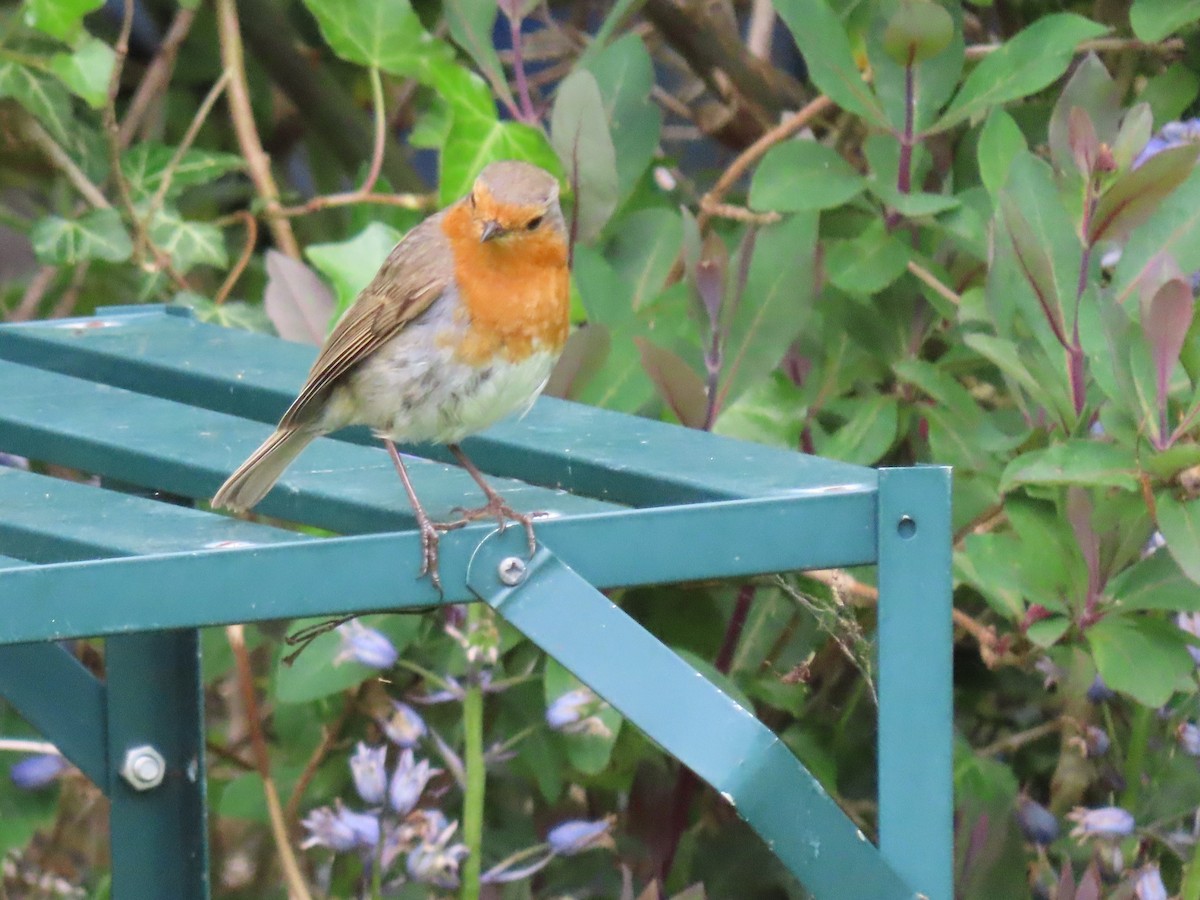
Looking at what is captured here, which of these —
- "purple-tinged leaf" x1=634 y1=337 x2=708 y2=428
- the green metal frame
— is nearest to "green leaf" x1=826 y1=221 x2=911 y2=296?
"purple-tinged leaf" x1=634 y1=337 x2=708 y2=428

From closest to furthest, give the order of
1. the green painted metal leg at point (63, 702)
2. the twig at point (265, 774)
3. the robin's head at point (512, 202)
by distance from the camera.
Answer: the robin's head at point (512, 202) < the green painted metal leg at point (63, 702) < the twig at point (265, 774)

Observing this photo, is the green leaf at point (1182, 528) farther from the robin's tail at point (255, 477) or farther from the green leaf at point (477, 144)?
the green leaf at point (477, 144)

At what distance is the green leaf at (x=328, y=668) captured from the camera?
7.86 feet

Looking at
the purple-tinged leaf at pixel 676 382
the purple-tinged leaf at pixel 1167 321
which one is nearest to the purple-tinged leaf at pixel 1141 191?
the purple-tinged leaf at pixel 1167 321

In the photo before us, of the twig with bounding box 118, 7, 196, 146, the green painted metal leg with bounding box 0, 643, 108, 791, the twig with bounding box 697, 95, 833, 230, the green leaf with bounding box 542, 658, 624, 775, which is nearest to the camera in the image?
the green painted metal leg with bounding box 0, 643, 108, 791

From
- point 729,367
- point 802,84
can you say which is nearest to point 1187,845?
point 729,367

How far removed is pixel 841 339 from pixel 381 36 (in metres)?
0.91

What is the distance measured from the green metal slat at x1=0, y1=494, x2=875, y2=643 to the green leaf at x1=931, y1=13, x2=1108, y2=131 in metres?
1.04

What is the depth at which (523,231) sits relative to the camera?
2.15 metres

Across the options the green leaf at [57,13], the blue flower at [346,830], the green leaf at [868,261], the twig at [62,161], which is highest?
the green leaf at [57,13]

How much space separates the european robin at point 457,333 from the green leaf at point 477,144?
1.65ft

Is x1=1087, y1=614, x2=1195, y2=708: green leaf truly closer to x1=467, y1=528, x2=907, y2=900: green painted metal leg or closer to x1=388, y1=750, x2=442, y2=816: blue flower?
x1=467, y1=528, x2=907, y2=900: green painted metal leg

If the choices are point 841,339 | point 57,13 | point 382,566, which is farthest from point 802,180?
point 57,13

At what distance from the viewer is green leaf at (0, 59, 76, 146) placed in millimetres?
3107
